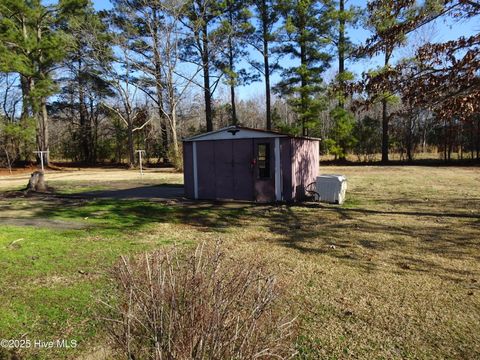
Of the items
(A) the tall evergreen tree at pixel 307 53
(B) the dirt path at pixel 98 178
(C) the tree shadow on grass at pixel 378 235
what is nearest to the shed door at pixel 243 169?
Answer: (C) the tree shadow on grass at pixel 378 235

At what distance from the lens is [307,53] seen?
26125 millimetres

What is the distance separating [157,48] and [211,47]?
13.4 ft

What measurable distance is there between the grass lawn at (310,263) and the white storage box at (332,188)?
384 mm

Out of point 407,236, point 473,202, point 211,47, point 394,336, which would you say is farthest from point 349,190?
point 211,47

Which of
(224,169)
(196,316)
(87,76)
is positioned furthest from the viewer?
(87,76)

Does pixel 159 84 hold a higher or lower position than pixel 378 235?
higher

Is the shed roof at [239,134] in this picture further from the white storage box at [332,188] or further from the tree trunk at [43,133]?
the tree trunk at [43,133]

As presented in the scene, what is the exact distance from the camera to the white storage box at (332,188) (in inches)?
398

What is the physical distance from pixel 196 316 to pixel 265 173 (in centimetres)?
915

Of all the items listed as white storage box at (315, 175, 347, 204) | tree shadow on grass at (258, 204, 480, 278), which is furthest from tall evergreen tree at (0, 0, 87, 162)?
tree shadow on grass at (258, 204, 480, 278)

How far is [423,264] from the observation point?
5.10m

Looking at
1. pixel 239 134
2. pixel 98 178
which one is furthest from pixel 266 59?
pixel 239 134

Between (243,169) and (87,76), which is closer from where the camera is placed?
(243,169)

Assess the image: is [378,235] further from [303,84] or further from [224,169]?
[303,84]
